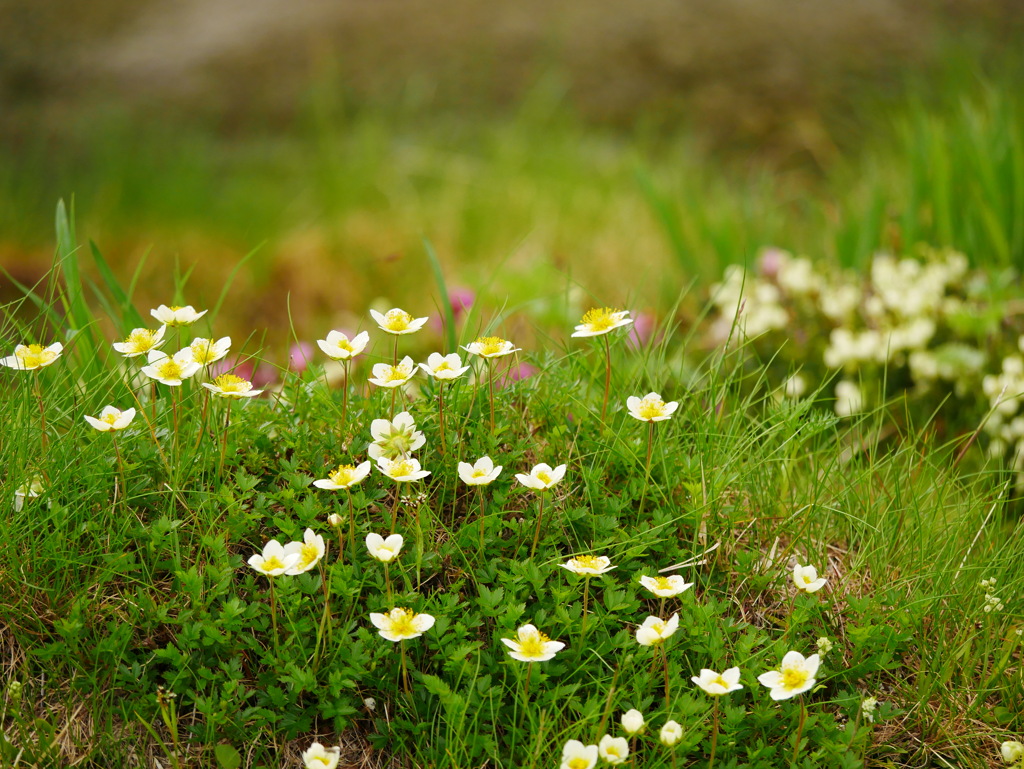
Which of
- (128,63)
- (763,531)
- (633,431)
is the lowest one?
(128,63)

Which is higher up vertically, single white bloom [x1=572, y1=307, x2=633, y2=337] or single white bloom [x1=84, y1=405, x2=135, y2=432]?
single white bloom [x1=572, y1=307, x2=633, y2=337]

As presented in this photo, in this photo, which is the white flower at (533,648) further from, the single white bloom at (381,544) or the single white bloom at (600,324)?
the single white bloom at (600,324)

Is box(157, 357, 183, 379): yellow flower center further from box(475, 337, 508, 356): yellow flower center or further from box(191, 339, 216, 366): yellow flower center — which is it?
box(475, 337, 508, 356): yellow flower center

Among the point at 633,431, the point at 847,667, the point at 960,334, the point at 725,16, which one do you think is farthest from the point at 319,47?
the point at 847,667

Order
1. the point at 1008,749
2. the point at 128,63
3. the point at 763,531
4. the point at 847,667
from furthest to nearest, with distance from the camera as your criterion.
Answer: the point at 128,63, the point at 763,531, the point at 847,667, the point at 1008,749

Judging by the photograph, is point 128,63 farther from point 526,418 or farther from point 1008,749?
point 1008,749

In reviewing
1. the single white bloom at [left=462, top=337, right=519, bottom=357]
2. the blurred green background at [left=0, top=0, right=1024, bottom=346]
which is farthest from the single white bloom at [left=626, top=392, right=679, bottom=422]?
the blurred green background at [left=0, top=0, right=1024, bottom=346]
